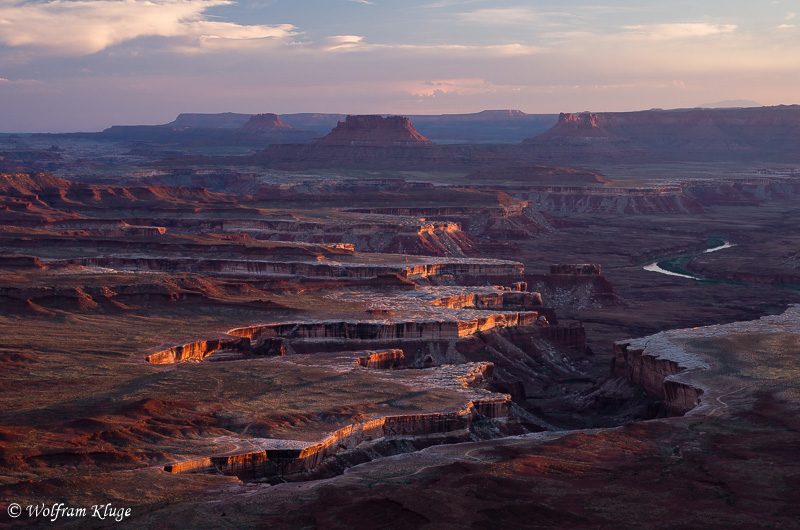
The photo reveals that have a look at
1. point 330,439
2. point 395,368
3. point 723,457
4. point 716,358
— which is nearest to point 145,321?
point 395,368

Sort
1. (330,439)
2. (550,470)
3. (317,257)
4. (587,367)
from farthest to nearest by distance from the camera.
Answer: (317,257) < (587,367) < (330,439) < (550,470)

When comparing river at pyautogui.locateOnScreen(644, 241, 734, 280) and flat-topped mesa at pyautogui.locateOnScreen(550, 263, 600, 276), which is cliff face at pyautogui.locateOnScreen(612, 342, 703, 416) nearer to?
flat-topped mesa at pyautogui.locateOnScreen(550, 263, 600, 276)

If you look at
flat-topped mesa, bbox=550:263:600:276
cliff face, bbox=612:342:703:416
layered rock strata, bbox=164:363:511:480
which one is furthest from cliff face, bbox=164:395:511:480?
flat-topped mesa, bbox=550:263:600:276

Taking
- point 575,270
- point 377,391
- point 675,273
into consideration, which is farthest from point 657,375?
point 675,273

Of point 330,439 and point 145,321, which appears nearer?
point 330,439

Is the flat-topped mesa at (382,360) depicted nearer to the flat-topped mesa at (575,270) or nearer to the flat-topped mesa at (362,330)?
the flat-topped mesa at (362,330)

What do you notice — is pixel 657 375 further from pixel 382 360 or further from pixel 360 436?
pixel 360 436

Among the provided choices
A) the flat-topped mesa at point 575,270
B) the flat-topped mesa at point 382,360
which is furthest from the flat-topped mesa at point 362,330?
the flat-topped mesa at point 575,270

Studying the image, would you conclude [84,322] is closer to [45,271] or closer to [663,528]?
[45,271]
